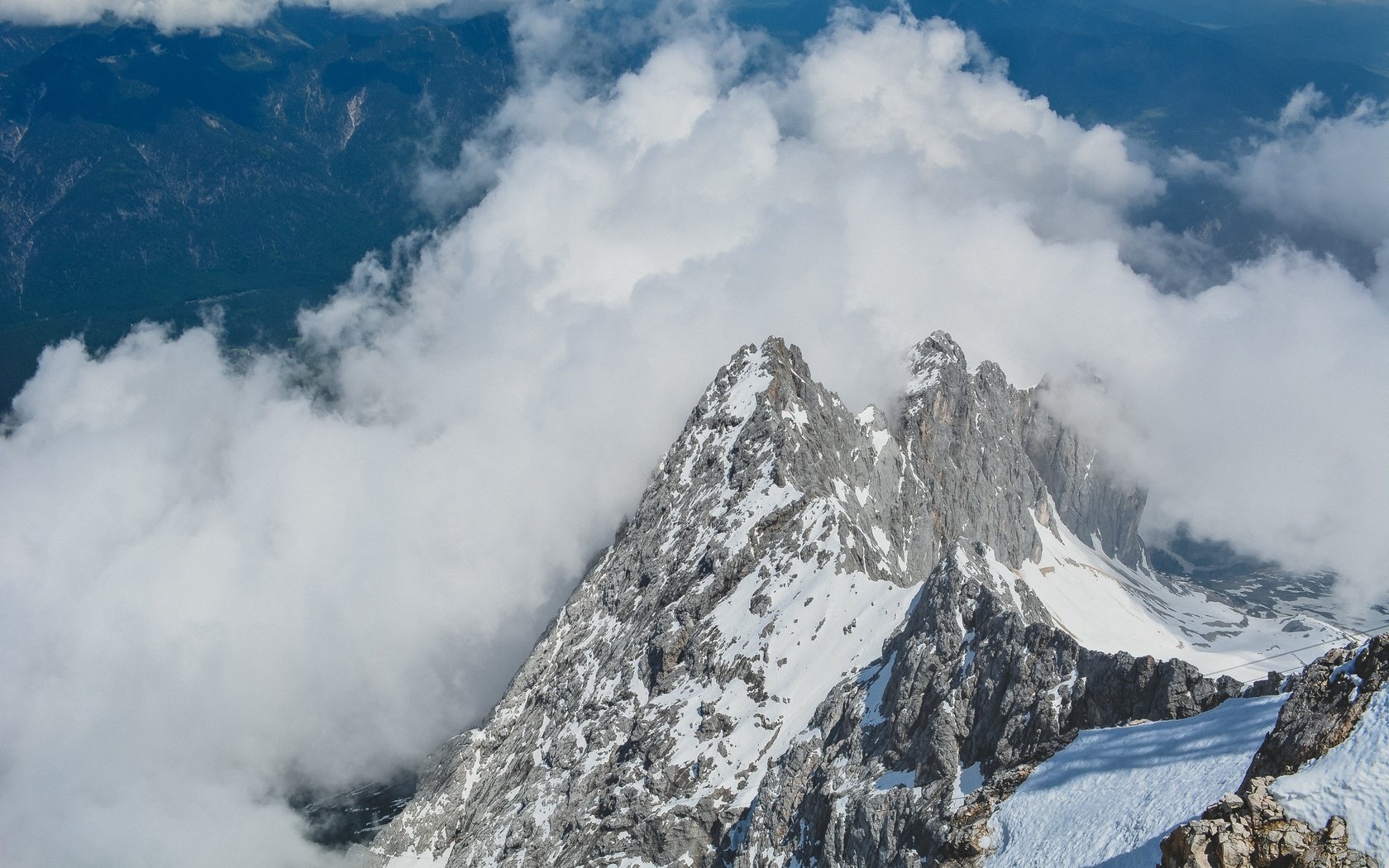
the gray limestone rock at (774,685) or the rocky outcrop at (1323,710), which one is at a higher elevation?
the gray limestone rock at (774,685)

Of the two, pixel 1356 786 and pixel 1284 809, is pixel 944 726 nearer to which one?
pixel 1284 809

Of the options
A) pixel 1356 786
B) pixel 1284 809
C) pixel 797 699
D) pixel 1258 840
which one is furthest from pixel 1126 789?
pixel 797 699

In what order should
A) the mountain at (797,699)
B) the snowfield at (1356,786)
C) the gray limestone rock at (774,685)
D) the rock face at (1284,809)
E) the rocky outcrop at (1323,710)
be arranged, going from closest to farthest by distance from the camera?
the snowfield at (1356,786), the rock face at (1284,809), the rocky outcrop at (1323,710), the mountain at (797,699), the gray limestone rock at (774,685)

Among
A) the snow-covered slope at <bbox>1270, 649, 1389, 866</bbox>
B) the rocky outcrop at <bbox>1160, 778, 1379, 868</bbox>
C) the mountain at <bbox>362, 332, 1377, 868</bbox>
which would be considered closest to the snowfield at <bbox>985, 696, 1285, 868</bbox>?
the mountain at <bbox>362, 332, 1377, 868</bbox>

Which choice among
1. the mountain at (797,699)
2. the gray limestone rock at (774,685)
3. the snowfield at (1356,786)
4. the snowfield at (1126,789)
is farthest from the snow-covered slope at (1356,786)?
the gray limestone rock at (774,685)

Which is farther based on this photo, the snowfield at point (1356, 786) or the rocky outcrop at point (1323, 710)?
the rocky outcrop at point (1323, 710)

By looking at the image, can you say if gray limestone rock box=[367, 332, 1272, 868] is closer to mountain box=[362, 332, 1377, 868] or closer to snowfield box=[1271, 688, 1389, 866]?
mountain box=[362, 332, 1377, 868]

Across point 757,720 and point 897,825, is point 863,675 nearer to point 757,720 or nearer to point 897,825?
point 757,720

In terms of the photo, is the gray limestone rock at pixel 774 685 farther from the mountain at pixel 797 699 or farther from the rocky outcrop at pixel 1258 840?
the rocky outcrop at pixel 1258 840

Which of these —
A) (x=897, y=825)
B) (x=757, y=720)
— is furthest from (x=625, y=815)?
(x=897, y=825)
